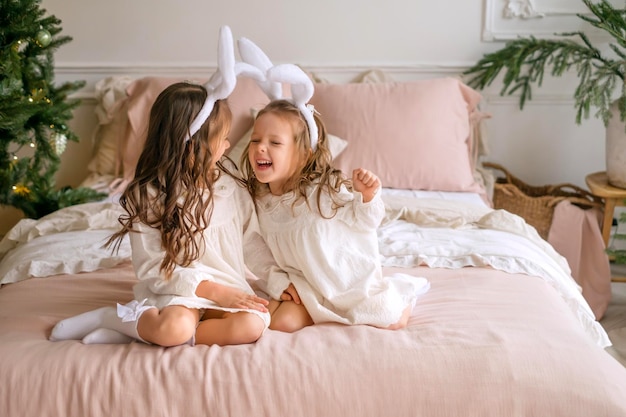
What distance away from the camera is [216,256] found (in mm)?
1789

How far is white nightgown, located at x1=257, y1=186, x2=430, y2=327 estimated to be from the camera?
1755 mm

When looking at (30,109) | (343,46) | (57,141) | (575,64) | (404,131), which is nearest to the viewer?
(30,109)

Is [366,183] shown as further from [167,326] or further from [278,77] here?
[167,326]

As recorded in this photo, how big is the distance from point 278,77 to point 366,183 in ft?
1.07

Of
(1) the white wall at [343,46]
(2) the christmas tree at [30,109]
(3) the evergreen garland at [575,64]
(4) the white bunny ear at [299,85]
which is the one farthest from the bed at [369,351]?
A: (1) the white wall at [343,46]

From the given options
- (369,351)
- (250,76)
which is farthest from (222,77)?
(369,351)

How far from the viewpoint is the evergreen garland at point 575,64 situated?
2.85 m

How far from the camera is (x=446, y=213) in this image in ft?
8.23

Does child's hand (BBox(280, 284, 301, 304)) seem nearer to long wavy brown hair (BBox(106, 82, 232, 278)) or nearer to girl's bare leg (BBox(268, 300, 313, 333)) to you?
girl's bare leg (BBox(268, 300, 313, 333))

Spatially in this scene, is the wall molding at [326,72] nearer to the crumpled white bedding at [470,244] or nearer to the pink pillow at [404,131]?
the pink pillow at [404,131]

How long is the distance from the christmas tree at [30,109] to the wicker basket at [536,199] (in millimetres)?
1703

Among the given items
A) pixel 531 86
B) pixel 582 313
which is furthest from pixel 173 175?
pixel 531 86

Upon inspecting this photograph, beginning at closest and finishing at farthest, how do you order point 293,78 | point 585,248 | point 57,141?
point 293,78
point 57,141
point 585,248

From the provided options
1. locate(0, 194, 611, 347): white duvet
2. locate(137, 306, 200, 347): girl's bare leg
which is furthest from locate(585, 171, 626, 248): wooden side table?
locate(137, 306, 200, 347): girl's bare leg
